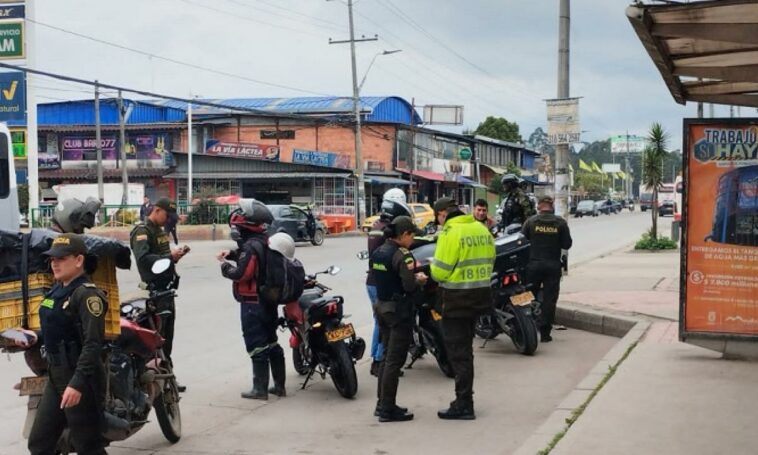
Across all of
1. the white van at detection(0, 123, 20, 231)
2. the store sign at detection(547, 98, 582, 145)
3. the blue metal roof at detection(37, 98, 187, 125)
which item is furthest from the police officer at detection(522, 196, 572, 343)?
the blue metal roof at detection(37, 98, 187, 125)

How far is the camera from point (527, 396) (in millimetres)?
8352

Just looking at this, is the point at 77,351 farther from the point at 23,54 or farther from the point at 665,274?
the point at 23,54

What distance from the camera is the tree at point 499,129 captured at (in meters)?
89.0

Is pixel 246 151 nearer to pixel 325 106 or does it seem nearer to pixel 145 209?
pixel 325 106

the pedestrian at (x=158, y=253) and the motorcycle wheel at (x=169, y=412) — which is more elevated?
the pedestrian at (x=158, y=253)

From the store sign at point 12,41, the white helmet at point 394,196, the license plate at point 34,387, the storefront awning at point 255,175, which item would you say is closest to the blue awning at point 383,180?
the storefront awning at point 255,175

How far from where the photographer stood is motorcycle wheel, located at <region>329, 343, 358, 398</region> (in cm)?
799

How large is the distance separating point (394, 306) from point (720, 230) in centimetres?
354

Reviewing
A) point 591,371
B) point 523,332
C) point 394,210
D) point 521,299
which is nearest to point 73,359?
point 394,210

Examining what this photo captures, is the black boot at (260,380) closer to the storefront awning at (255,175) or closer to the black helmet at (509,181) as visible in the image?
the black helmet at (509,181)

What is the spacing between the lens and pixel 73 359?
489 centimetres

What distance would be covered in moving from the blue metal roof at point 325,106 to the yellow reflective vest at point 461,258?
162 feet

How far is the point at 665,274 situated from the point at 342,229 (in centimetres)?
2497

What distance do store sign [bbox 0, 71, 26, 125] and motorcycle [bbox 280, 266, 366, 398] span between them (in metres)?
31.6
